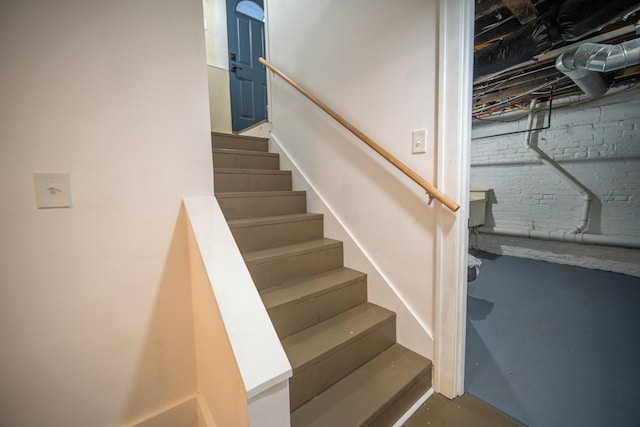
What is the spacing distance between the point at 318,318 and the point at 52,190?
1236 mm

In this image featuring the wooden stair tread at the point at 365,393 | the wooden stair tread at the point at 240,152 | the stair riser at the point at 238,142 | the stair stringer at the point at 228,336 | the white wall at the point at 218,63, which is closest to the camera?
the stair stringer at the point at 228,336

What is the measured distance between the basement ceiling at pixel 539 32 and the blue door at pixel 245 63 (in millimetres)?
2583

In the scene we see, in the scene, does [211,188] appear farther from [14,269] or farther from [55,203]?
[14,269]

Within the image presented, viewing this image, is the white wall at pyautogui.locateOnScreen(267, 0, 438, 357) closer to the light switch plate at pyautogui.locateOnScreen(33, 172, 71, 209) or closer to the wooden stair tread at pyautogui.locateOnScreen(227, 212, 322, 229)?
the wooden stair tread at pyautogui.locateOnScreen(227, 212, 322, 229)

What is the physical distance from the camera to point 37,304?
0.88m

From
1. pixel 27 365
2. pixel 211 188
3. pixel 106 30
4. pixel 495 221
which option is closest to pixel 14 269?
pixel 27 365

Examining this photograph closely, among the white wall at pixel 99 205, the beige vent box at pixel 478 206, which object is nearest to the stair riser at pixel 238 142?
the white wall at pixel 99 205

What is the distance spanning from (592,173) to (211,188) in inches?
189

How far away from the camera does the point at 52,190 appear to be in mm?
876

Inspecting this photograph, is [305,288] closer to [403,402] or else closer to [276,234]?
[276,234]

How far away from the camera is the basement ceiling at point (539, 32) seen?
1557mm

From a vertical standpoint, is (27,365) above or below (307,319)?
above

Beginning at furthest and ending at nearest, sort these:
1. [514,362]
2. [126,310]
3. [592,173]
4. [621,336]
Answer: [592,173], [621,336], [514,362], [126,310]

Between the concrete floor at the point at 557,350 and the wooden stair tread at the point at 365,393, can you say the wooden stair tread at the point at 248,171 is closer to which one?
the wooden stair tread at the point at 365,393
